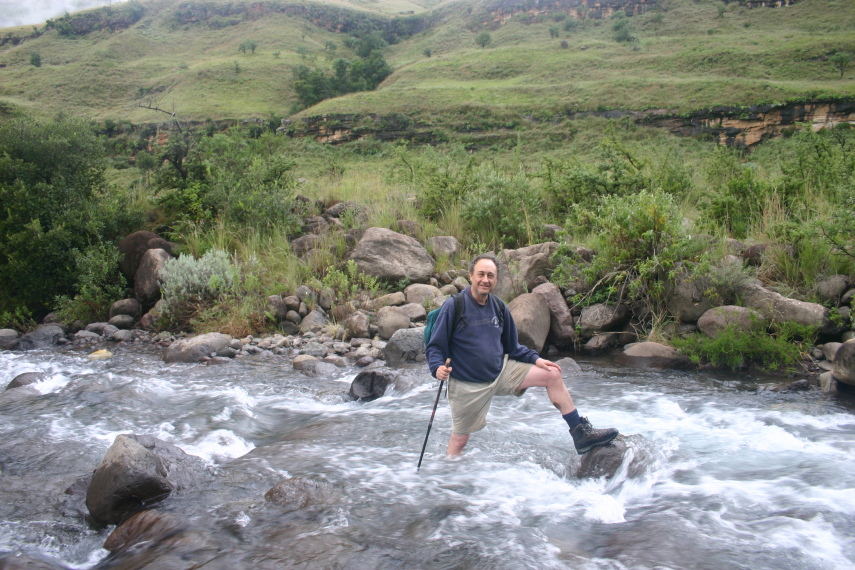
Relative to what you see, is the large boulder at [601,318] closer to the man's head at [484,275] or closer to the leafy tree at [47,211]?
the man's head at [484,275]

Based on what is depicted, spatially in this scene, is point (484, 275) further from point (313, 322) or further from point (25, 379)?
point (25, 379)

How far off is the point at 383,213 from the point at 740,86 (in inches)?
1425

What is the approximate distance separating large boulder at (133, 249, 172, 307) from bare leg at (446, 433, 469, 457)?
7167 millimetres

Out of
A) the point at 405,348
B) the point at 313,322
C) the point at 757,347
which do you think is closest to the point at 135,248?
the point at 313,322

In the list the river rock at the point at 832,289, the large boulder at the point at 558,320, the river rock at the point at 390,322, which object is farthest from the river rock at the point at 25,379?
the river rock at the point at 832,289

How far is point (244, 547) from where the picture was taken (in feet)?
10.8

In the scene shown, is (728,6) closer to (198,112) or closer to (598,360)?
(198,112)

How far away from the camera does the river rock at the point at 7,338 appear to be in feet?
30.4

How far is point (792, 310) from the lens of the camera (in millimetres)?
6730

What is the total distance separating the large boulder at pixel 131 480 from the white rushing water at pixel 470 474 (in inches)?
5.1

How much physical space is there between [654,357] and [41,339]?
29.6ft

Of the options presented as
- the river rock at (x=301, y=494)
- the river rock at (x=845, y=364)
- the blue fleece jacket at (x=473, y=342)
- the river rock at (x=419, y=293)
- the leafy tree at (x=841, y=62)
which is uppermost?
the leafy tree at (x=841, y=62)

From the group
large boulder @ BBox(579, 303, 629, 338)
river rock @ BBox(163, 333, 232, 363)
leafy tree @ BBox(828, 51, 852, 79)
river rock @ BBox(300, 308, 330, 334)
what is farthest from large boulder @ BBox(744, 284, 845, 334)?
leafy tree @ BBox(828, 51, 852, 79)

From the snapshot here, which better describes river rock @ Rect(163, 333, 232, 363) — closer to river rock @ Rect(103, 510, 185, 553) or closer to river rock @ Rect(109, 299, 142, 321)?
river rock @ Rect(109, 299, 142, 321)
